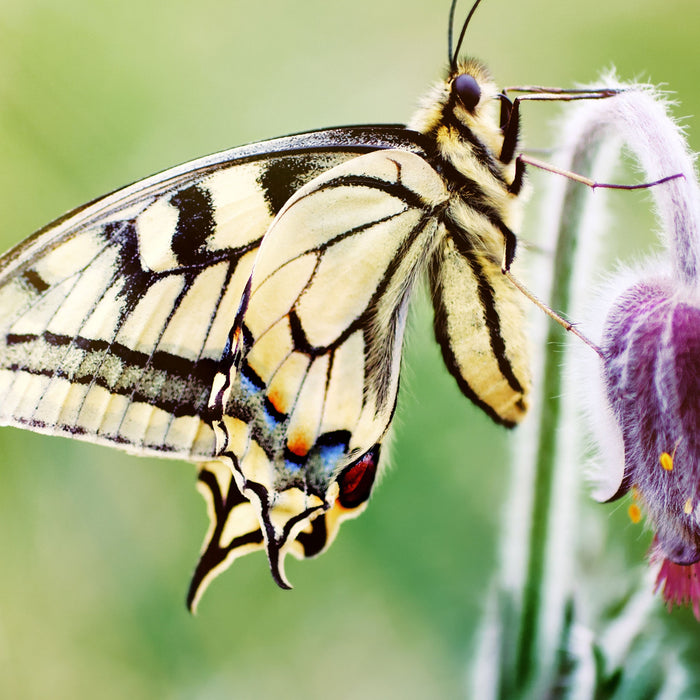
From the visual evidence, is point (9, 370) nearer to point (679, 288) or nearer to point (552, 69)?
point (679, 288)

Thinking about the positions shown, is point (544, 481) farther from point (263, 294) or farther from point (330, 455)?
point (263, 294)

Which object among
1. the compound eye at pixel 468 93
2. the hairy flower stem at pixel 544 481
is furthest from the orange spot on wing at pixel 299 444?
the compound eye at pixel 468 93

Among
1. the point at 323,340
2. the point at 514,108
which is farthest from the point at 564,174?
the point at 323,340

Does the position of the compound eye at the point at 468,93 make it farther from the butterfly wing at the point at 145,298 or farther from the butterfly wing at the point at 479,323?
the butterfly wing at the point at 479,323

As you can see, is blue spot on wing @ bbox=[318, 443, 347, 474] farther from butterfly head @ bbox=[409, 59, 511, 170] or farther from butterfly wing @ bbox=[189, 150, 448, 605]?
butterfly head @ bbox=[409, 59, 511, 170]

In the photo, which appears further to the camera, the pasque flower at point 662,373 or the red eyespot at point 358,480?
the red eyespot at point 358,480

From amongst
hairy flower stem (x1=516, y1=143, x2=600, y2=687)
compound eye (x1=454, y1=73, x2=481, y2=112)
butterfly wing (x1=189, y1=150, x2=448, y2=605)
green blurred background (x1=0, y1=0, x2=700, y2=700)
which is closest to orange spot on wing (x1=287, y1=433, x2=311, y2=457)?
butterfly wing (x1=189, y1=150, x2=448, y2=605)

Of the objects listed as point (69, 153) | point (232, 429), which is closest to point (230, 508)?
point (232, 429)
